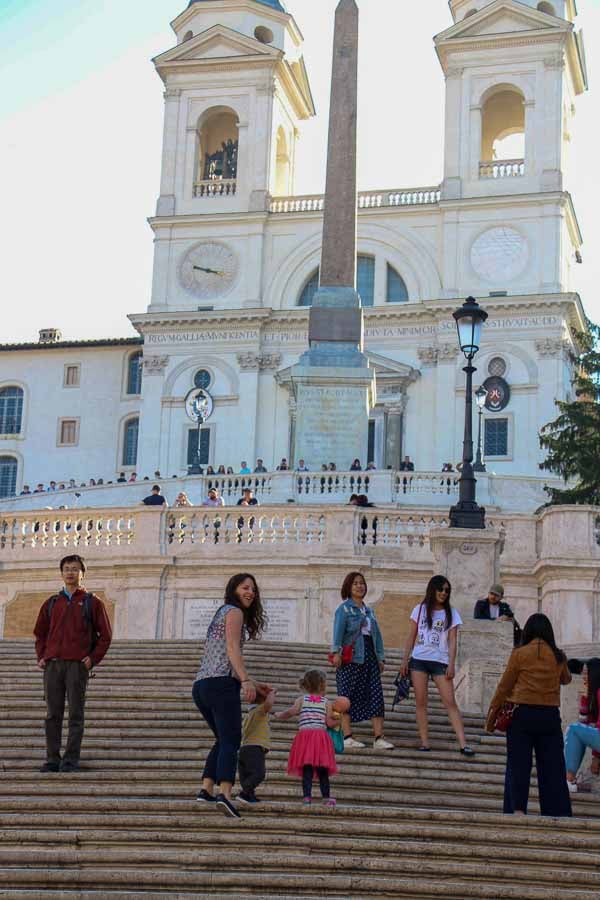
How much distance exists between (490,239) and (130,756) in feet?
150

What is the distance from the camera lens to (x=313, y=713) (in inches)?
492

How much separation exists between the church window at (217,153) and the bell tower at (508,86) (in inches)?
311

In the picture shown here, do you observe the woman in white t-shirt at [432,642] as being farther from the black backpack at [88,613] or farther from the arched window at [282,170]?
the arched window at [282,170]

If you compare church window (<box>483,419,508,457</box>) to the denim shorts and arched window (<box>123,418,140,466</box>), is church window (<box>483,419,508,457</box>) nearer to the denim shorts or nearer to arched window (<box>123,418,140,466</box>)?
arched window (<box>123,418,140,466</box>)

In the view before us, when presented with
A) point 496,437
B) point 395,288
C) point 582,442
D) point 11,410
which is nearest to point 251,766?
point 582,442

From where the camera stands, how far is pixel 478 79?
60000 mm

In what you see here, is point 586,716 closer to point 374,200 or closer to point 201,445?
point 201,445

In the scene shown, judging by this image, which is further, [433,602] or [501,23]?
[501,23]

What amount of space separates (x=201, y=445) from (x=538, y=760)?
46.5 meters

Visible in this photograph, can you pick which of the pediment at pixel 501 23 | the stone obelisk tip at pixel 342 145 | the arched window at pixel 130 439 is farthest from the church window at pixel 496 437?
the stone obelisk tip at pixel 342 145

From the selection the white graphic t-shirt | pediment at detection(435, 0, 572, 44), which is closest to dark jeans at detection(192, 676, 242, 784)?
the white graphic t-shirt

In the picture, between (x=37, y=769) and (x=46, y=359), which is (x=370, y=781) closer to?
(x=37, y=769)

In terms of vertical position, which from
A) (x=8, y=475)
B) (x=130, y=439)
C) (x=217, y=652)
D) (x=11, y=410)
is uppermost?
(x=11, y=410)

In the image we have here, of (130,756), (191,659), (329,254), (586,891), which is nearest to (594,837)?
(586,891)
